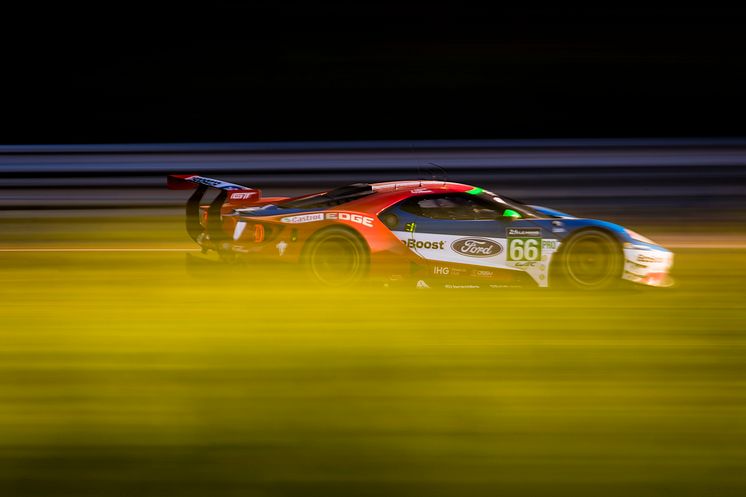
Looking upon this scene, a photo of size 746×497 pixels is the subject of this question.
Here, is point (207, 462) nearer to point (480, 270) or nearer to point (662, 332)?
point (662, 332)

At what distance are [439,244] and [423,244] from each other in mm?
126

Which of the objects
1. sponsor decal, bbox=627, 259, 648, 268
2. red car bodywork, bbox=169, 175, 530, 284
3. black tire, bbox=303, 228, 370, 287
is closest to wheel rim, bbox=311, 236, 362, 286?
black tire, bbox=303, 228, 370, 287

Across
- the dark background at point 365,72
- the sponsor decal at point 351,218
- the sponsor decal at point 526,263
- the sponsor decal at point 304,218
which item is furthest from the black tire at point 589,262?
the dark background at point 365,72

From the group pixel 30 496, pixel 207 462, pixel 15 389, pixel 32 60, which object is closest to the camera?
pixel 30 496

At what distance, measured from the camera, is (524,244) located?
7547mm

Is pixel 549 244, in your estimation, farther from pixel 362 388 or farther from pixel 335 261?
pixel 362 388

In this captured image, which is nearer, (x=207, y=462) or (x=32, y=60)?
(x=207, y=462)

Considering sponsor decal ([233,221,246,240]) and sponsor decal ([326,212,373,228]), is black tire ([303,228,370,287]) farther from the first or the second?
sponsor decal ([233,221,246,240])

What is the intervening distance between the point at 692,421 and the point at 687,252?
218 inches

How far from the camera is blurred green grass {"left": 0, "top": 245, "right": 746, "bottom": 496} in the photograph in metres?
3.80

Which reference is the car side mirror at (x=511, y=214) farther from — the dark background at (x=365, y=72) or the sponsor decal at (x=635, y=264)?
the dark background at (x=365, y=72)

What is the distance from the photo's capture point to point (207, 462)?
154 inches

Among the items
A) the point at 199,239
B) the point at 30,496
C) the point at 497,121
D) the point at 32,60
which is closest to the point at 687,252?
the point at 199,239

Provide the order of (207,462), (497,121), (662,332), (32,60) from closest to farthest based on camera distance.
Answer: (207,462) < (662,332) < (497,121) < (32,60)
